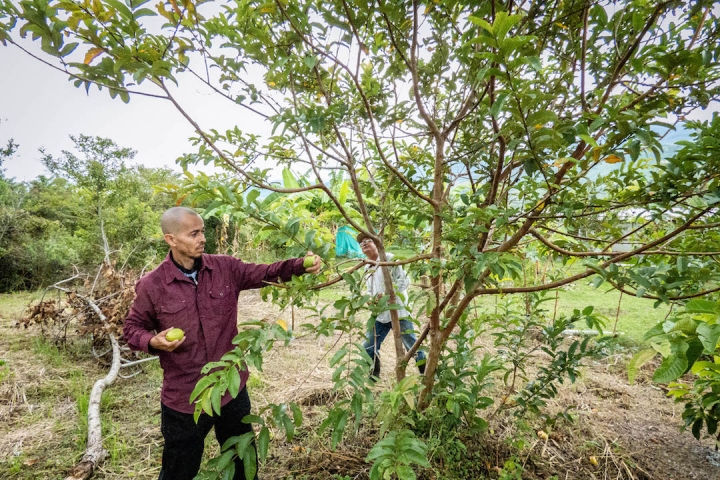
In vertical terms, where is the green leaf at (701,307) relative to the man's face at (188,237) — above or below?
below

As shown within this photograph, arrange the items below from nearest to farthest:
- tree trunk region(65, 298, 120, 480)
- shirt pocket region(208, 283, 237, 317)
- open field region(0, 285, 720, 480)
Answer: shirt pocket region(208, 283, 237, 317)
open field region(0, 285, 720, 480)
tree trunk region(65, 298, 120, 480)

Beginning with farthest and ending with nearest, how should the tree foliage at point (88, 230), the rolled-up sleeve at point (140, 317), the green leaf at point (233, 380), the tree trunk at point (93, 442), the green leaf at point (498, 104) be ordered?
the tree foliage at point (88, 230) → the tree trunk at point (93, 442) → the rolled-up sleeve at point (140, 317) → the green leaf at point (233, 380) → the green leaf at point (498, 104)

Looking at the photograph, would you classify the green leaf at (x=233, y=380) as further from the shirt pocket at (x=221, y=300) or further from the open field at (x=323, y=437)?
the shirt pocket at (x=221, y=300)

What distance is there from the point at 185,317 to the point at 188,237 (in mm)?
411

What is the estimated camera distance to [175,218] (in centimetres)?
172

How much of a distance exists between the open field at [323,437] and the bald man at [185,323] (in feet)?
1.87

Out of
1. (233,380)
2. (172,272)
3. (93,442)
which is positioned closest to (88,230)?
(93,442)

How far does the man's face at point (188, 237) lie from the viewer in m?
1.73

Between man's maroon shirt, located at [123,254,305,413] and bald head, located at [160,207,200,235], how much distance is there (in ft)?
0.58

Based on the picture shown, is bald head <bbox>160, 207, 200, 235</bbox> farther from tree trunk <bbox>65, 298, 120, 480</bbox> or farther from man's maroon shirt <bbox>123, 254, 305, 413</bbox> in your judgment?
tree trunk <bbox>65, 298, 120, 480</bbox>

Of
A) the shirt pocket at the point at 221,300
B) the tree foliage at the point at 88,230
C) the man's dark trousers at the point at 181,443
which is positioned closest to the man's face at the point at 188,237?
the shirt pocket at the point at 221,300

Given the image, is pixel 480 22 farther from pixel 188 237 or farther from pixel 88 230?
pixel 88 230

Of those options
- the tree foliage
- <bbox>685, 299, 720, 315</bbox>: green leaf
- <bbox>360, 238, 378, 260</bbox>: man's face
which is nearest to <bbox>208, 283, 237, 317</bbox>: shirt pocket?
<bbox>360, 238, 378, 260</bbox>: man's face

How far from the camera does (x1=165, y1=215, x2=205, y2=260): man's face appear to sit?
1731mm
